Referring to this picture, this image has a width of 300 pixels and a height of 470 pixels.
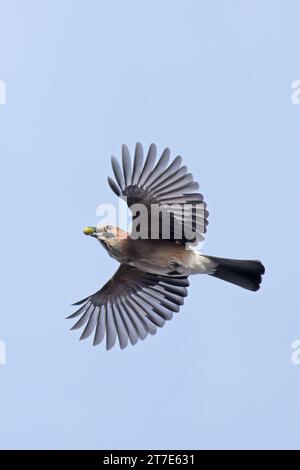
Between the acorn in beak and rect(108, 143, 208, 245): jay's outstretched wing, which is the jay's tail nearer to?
rect(108, 143, 208, 245): jay's outstretched wing

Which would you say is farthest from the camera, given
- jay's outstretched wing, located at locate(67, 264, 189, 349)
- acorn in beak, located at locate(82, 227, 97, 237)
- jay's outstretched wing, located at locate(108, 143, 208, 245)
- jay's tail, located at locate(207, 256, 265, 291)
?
jay's outstretched wing, located at locate(67, 264, 189, 349)

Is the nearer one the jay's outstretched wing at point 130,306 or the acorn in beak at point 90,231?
the acorn in beak at point 90,231

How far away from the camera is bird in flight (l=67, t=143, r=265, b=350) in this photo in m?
14.3

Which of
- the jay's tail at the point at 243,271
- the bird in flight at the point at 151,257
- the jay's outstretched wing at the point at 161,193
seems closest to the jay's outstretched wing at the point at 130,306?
the bird in flight at the point at 151,257

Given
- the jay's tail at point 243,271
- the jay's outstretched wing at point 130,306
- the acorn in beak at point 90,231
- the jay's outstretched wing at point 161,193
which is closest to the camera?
the jay's outstretched wing at point 161,193

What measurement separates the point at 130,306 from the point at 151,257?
1501 millimetres

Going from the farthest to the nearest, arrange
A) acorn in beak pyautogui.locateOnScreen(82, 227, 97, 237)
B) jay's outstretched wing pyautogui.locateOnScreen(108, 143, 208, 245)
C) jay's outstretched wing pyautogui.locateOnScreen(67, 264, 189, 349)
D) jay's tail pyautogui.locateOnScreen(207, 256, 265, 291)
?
1. jay's outstretched wing pyautogui.locateOnScreen(67, 264, 189, 349)
2. jay's tail pyautogui.locateOnScreen(207, 256, 265, 291)
3. acorn in beak pyautogui.locateOnScreen(82, 227, 97, 237)
4. jay's outstretched wing pyautogui.locateOnScreen(108, 143, 208, 245)

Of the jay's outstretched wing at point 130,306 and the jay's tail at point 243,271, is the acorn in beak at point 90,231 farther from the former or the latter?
the jay's tail at point 243,271

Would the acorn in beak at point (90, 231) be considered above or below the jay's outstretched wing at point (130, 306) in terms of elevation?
above

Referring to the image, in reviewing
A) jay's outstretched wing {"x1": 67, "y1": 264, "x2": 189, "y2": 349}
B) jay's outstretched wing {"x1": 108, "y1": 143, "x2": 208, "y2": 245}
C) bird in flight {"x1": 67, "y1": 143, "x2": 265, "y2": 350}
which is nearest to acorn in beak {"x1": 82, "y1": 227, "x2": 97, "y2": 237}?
bird in flight {"x1": 67, "y1": 143, "x2": 265, "y2": 350}

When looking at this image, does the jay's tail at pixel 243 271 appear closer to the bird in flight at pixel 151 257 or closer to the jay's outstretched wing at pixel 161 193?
the bird in flight at pixel 151 257

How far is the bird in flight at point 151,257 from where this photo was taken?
46.8 feet

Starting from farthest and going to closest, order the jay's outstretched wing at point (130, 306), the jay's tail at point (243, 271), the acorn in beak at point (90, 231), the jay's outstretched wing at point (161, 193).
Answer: the jay's outstretched wing at point (130, 306), the jay's tail at point (243, 271), the acorn in beak at point (90, 231), the jay's outstretched wing at point (161, 193)
